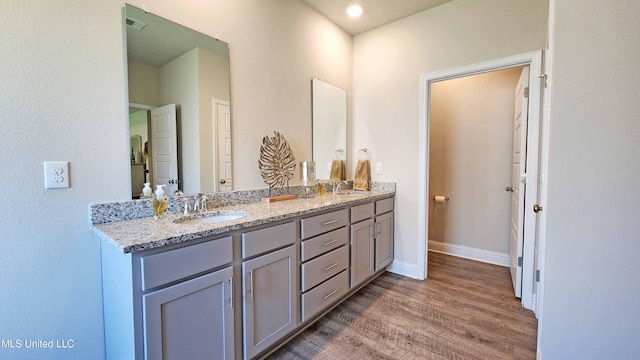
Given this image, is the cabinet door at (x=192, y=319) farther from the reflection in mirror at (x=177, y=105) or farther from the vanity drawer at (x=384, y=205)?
the vanity drawer at (x=384, y=205)

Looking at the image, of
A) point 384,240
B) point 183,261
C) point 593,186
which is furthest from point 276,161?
point 593,186

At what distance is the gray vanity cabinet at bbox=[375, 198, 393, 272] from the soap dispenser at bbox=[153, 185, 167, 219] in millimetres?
1783

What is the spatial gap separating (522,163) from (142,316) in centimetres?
278

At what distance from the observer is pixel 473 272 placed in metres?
2.98

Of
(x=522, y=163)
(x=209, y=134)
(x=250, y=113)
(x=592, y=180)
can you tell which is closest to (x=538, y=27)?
(x=522, y=163)

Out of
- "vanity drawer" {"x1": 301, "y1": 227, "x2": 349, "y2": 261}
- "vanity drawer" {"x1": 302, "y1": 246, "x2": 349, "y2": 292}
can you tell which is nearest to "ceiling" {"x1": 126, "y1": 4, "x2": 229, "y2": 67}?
"vanity drawer" {"x1": 301, "y1": 227, "x2": 349, "y2": 261}

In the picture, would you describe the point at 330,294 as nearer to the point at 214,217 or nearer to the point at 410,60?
the point at 214,217

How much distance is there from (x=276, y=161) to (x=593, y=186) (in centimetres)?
192

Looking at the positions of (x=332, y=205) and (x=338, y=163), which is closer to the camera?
(x=332, y=205)

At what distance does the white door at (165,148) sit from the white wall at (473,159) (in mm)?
3123

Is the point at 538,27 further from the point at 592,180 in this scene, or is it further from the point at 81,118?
the point at 81,118

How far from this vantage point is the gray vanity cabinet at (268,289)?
145 cm

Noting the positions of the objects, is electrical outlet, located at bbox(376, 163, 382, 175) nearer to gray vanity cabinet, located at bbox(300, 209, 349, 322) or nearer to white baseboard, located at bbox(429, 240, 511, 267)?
gray vanity cabinet, located at bbox(300, 209, 349, 322)

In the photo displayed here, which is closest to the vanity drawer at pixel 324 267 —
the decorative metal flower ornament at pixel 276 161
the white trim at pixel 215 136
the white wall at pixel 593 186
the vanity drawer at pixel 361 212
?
the vanity drawer at pixel 361 212
